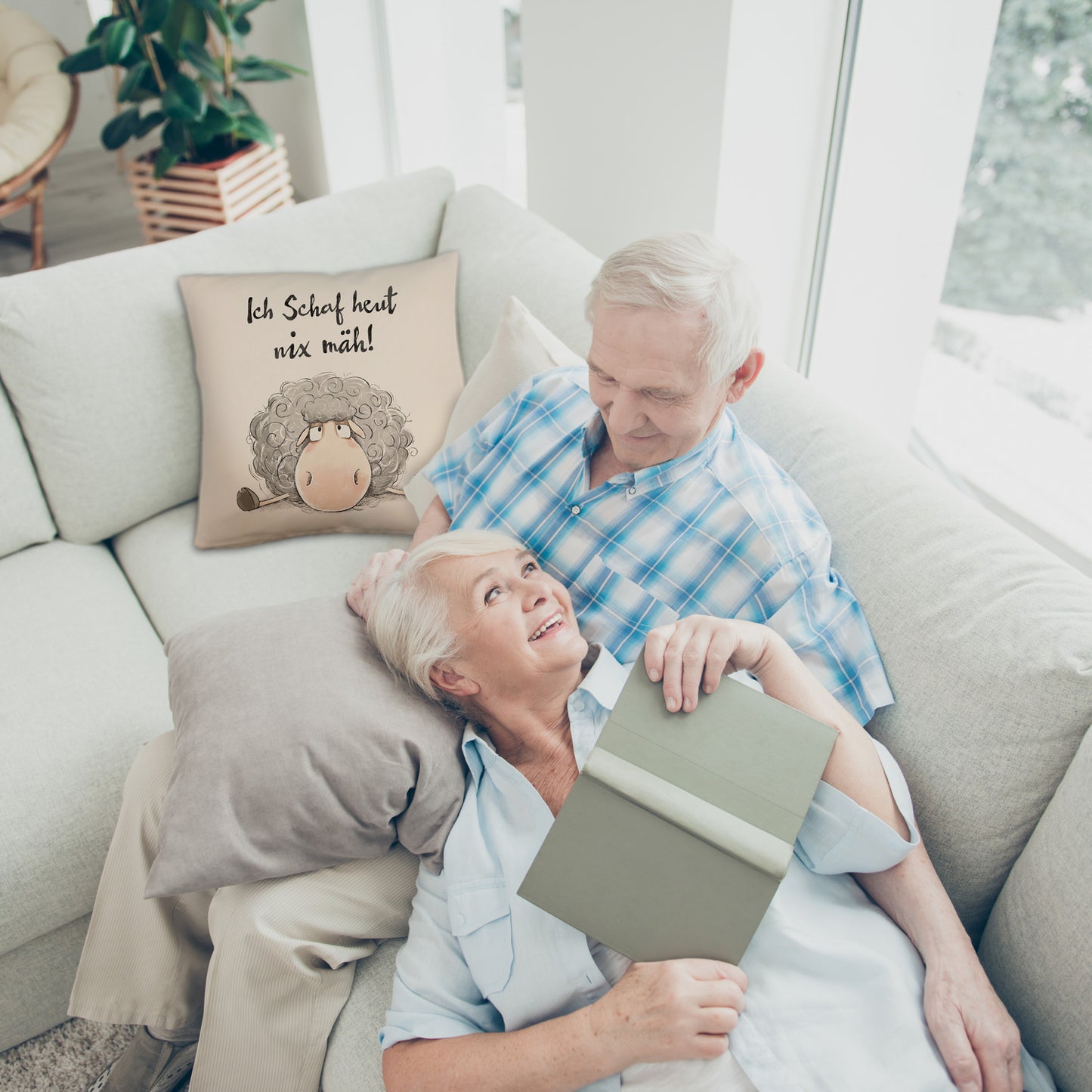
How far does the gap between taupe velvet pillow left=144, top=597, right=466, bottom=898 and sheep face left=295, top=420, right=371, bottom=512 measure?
58 cm

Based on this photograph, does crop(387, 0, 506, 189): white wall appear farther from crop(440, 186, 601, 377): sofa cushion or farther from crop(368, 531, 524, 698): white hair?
crop(368, 531, 524, 698): white hair

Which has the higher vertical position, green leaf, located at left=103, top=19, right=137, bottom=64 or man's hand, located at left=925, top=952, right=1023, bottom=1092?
green leaf, located at left=103, top=19, right=137, bottom=64

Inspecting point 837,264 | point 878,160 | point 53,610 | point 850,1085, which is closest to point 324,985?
point 850,1085

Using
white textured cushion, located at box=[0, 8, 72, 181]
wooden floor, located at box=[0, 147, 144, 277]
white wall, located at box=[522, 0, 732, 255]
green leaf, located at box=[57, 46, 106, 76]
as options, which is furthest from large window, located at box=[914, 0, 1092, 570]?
wooden floor, located at box=[0, 147, 144, 277]

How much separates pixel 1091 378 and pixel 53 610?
1972 mm

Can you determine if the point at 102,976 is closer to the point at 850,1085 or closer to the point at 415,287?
the point at 850,1085

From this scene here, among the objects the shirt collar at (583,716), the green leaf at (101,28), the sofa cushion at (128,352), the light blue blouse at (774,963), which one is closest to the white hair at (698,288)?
the shirt collar at (583,716)

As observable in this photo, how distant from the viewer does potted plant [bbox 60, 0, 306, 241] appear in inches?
104

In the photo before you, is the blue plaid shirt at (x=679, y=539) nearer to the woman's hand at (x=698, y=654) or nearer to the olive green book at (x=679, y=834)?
the woman's hand at (x=698, y=654)

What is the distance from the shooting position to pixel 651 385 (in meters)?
1.10

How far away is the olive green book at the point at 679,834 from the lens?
2.82 feet

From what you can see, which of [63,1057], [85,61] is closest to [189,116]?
[85,61]

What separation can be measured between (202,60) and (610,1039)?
299cm

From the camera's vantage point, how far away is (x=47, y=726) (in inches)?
53.9
